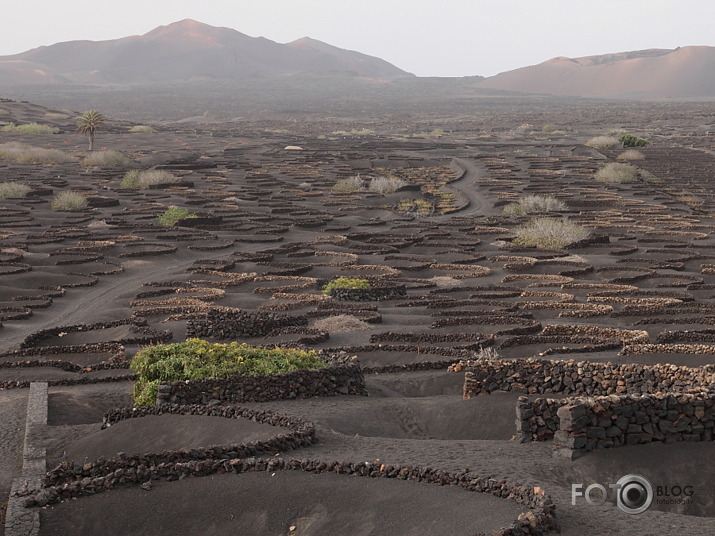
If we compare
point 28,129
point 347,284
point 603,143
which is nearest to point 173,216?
point 347,284

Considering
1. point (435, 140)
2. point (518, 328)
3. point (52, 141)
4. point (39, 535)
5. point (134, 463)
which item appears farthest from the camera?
point (435, 140)

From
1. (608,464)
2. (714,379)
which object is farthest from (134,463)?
(714,379)

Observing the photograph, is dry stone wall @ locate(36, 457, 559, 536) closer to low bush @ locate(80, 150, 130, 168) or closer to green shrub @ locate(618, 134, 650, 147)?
low bush @ locate(80, 150, 130, 168)

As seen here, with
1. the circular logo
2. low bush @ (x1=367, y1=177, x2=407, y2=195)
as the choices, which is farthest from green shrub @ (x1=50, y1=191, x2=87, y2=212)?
the circular logo

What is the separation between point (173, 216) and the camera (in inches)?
2122

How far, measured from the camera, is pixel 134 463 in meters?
14.1

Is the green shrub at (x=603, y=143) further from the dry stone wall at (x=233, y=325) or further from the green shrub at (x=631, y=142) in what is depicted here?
the dry stone wall at (x=233, y=325)

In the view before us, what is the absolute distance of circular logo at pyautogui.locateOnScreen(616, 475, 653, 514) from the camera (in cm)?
1251

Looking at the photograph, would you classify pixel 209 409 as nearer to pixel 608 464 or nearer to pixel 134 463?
pixel 134 463

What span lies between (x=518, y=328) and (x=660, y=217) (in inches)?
1251

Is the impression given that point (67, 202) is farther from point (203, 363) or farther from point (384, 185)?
point (203, 363)

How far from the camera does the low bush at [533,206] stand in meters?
59.2

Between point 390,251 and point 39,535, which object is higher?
point 39,535

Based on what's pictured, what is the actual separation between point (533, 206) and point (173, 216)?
23.7 m
